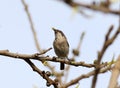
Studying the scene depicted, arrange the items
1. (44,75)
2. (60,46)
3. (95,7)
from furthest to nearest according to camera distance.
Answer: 1. (60,46)
2. (44,75)
3. (95,7)

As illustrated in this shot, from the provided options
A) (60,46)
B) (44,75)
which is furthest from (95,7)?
(60,46)

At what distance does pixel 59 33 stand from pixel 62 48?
684mm

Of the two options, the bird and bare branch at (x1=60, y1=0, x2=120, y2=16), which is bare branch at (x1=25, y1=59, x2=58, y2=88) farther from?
the bird

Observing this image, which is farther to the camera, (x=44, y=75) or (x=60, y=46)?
(x=60, y=46)

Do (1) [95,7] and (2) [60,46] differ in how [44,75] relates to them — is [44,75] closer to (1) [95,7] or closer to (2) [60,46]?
(1) [95,7]

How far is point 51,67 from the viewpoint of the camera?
2574mm

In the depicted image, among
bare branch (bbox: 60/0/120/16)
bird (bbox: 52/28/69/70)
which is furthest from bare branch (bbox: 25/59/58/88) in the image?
bird (bbox: 52/28/69/70)

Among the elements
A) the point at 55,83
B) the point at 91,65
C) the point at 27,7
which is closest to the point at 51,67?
the point at 91,65

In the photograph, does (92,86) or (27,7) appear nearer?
(92,86)

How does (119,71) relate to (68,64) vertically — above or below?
above

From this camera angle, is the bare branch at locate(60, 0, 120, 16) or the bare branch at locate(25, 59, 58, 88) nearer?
the bare branch at locate(60, 0, 120, 16)

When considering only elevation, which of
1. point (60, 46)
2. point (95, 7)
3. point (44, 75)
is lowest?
point (60, 46)

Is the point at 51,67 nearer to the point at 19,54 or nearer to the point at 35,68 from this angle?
the point at 35,68

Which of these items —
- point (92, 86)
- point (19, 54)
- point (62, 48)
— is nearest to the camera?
point (92, 86)
